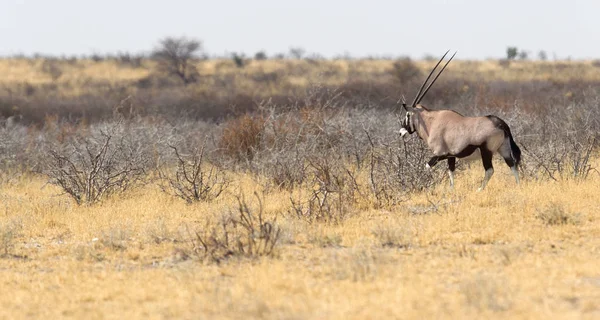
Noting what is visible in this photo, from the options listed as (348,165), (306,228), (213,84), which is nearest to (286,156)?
(348,165)

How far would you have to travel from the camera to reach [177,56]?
4769 cm

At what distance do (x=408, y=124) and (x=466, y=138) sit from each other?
3.73 ft

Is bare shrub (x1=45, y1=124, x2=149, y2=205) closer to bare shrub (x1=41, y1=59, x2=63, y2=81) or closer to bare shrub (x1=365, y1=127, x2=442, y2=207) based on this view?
bare shrub (x1=365, y1=127, x2=442, y2=207)

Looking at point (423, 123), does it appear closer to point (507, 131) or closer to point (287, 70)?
point (507, 131)

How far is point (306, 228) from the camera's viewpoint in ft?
29.2

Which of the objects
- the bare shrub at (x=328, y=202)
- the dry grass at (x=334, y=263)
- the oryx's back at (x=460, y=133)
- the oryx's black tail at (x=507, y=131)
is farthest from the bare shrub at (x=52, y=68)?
the oryx's black tail at (x=507, y=131)

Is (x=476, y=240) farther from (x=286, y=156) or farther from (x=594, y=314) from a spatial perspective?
(x=286, y=156)

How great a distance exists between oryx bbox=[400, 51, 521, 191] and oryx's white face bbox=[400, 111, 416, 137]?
0.49 feet

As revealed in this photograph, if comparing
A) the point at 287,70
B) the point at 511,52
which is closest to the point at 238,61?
the point at 287,70

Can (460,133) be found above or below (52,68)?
above

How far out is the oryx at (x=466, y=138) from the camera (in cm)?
1057

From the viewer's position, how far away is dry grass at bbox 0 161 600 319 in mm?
5711

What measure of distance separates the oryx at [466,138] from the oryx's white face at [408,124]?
15cm

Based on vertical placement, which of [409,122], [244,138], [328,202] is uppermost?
[409,122]
